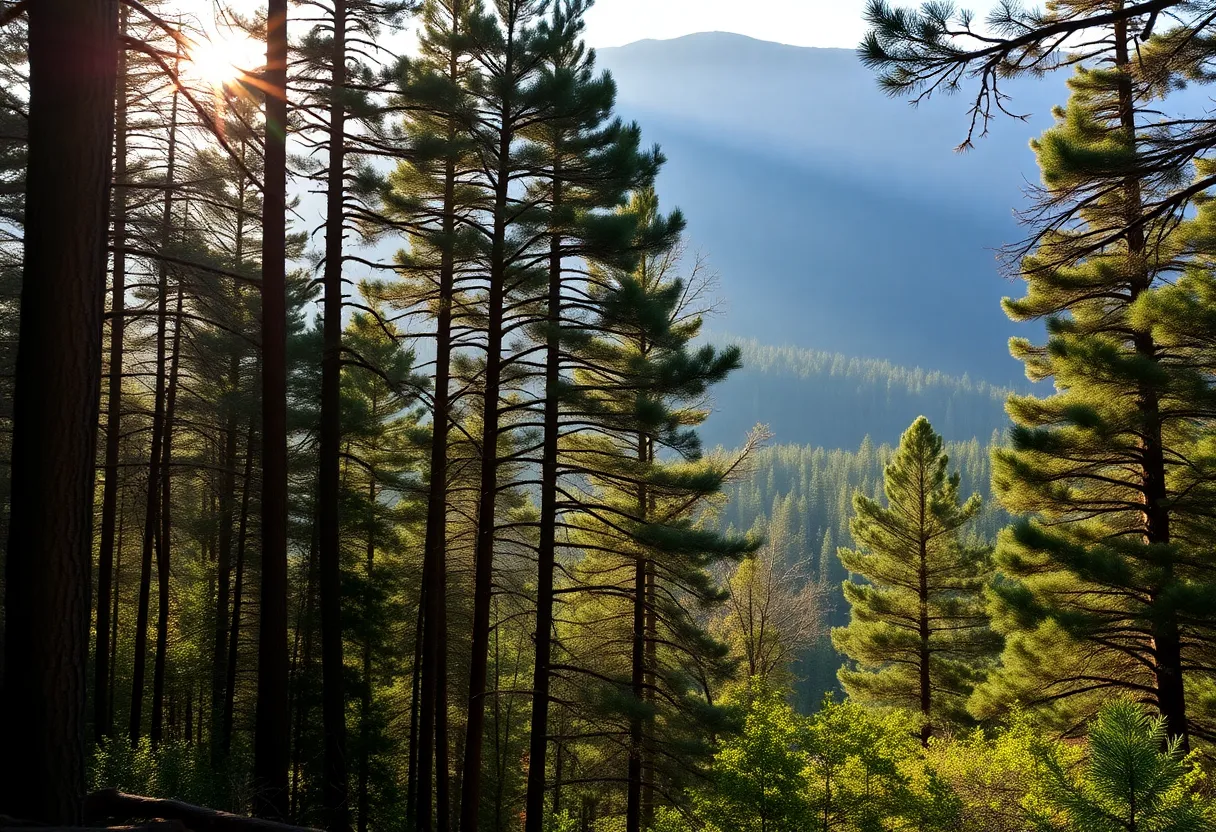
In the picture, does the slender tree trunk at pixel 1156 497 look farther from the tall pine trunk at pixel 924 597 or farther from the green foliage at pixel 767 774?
the tall pine trunk at pixel 924 597

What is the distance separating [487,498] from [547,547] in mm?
1088

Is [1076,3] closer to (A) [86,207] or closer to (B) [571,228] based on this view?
(B) [571,228]

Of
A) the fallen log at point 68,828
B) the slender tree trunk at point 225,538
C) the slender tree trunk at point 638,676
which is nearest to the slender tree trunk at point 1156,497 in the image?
the slender tree trunk at point 638,676

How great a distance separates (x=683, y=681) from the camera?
1268 cm

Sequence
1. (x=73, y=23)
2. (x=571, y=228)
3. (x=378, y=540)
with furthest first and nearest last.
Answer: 1. (x=378, y=540)
2. (x=571, y=228)
3. (x=73, y=23)

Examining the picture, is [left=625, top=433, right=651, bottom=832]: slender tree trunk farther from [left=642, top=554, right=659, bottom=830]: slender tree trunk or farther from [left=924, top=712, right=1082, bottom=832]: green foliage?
[left=924, top=712, right=1082, bottom=832]: green foliage

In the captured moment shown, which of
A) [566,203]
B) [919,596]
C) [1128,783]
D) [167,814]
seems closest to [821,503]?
[919,596]

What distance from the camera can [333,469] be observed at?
8.40 metres

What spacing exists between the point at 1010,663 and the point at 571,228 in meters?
9.10

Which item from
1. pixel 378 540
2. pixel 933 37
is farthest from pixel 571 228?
pixel 378 540

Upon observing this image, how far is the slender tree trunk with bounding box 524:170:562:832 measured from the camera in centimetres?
→ 978

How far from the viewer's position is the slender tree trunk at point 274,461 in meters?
6.82

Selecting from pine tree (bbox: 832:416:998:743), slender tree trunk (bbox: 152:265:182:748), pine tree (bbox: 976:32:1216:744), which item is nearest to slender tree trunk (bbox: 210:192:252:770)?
slender tree trunk (bbox: 152:265:182:748)

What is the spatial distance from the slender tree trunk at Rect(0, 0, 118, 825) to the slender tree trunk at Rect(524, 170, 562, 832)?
607 cm
